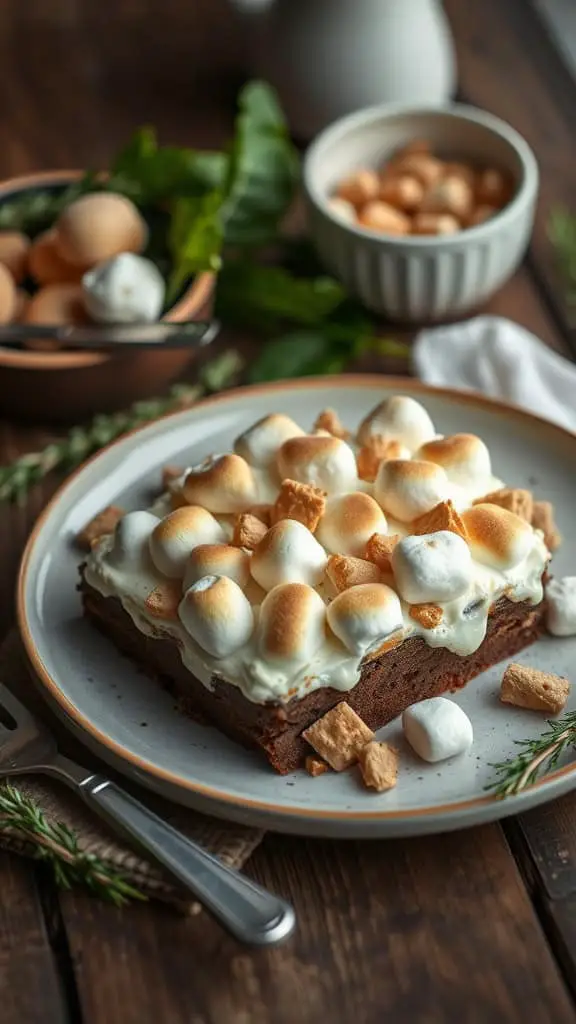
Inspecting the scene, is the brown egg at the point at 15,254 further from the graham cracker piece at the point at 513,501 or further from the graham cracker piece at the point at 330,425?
the graham cracker piece at the point at 513,501

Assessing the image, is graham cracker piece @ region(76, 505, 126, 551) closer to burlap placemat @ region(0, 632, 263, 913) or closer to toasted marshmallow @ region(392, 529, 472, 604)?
burlap placemat @ region(0, 632, 263, 913)

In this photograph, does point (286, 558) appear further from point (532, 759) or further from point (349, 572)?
point (532, 759)

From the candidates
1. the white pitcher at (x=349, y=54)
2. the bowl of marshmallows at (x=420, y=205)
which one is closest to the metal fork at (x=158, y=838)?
the bowl of marshmallows at (x=420, y=205)

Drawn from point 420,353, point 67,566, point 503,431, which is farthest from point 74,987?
point 420,353

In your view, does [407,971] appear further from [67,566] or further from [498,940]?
[67,566]

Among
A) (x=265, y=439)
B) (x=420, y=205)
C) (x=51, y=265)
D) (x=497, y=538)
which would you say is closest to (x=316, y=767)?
(x=497, y=538)

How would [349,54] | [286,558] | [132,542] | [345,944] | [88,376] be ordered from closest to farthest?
[345,944] < [286,558] < [132,542] < [88,376] < [349,54]

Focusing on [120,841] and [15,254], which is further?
[15,254]
